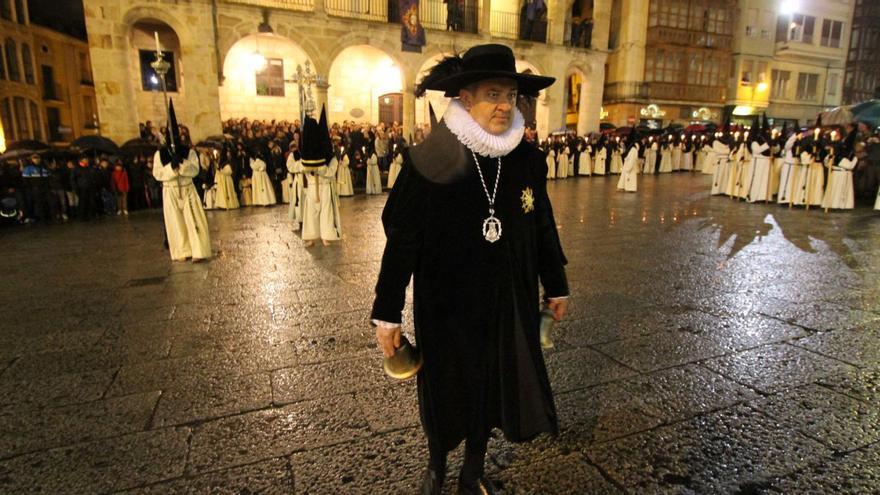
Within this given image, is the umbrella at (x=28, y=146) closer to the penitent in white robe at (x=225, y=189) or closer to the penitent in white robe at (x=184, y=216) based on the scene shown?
the penitent in white robe at (x=225, y=189)

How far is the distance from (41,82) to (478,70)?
36968mm

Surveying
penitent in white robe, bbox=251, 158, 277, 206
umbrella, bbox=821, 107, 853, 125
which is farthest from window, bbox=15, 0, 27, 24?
umbrella, bbox=821, 107, 853, 125

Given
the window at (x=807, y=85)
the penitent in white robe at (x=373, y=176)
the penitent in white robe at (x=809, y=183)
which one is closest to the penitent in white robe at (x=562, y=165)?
the penitent in white robe at (x=373, y=176)

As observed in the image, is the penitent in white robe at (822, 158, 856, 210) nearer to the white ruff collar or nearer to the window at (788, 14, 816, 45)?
the white ruff collar

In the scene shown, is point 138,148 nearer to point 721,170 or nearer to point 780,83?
point 721,170

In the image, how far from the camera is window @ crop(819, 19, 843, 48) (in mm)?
36844

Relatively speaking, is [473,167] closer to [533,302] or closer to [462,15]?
[533,302]

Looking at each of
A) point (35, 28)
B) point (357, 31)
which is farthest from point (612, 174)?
point (35, 28)

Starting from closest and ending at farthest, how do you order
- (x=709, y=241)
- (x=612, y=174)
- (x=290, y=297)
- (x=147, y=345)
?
(x=147, y=345) → (x=290, y=297) → (x=709, y=241) → (x=612, y=174)

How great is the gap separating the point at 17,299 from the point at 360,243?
4.54 metres

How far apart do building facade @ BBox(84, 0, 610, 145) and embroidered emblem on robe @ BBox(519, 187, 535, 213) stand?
49.8ft

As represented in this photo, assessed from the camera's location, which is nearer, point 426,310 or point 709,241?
point 426,310

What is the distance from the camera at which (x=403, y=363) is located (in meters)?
2.14

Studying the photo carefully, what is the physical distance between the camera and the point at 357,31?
2055 cm
